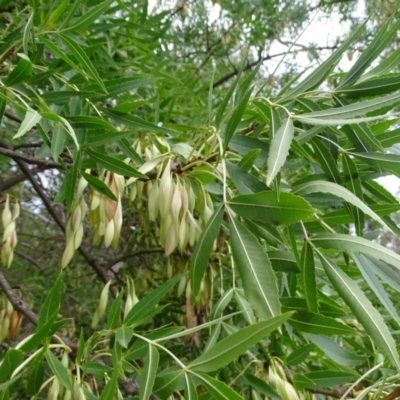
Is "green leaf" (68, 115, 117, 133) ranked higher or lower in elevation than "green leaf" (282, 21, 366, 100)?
lower

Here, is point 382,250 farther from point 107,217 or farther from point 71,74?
point 71,74

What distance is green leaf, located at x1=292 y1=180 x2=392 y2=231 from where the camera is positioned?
1.66 feet

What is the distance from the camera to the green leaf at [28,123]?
513 mm

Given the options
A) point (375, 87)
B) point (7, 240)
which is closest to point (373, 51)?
point (375, 87)

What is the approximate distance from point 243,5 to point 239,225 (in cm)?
171

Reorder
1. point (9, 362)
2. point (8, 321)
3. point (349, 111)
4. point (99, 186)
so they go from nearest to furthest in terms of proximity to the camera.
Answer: point (9, 362) < point (349, 111) < point (99, 186) < point (8, 321)

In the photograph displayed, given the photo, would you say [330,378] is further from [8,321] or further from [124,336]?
[8,321]

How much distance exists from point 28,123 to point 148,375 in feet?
0.92

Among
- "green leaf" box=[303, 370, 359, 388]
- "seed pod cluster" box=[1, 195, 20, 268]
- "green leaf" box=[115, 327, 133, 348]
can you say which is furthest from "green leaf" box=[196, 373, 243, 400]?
"seed pod cluster" box=[1, 195, 20, 268]

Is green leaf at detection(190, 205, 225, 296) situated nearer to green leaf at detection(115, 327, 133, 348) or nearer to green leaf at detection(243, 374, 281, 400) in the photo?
green leaf at detection(115, 327, 133, 348)

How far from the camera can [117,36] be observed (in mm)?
1245

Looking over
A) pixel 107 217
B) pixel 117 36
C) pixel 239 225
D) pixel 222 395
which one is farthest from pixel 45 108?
pixel 117 36

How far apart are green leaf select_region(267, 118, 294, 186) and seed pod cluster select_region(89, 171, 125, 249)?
0.27 metres

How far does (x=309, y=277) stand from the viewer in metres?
0.57
